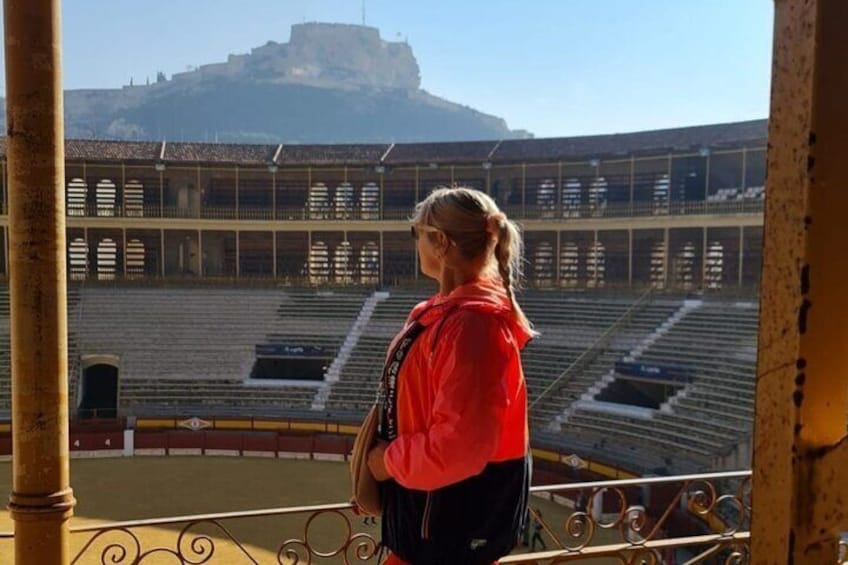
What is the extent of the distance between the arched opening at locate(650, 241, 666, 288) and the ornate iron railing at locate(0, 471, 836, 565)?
11.6 m

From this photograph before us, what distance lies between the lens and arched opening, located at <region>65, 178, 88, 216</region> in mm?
25703

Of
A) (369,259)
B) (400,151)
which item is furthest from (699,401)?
(400,151)

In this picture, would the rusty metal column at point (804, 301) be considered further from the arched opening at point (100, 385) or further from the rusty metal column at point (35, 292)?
the arched opening at point (100, 385)

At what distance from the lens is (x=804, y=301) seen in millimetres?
1131

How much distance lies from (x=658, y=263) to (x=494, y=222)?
78.7ft

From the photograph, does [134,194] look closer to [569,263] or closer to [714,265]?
[569,263]

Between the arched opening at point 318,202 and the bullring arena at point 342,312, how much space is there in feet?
0.19

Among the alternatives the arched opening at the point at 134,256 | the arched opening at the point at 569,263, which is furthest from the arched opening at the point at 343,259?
the arched opening at the point at 569,263

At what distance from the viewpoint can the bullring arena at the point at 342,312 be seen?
48.5ft

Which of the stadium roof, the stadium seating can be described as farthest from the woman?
the stadium roof

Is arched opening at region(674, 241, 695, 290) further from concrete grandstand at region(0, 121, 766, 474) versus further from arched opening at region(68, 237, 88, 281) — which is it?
arched opening at region(68, 237, 88, 281)

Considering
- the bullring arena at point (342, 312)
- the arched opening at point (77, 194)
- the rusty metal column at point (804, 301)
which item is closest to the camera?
the rusty metal column at point (804, 301)

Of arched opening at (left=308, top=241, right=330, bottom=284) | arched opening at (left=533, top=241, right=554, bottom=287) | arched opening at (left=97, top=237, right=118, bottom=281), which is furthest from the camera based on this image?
arched opening at (left=308, top=241, right=330, bottom=284)

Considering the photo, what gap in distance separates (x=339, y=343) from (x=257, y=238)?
7.50 meters
